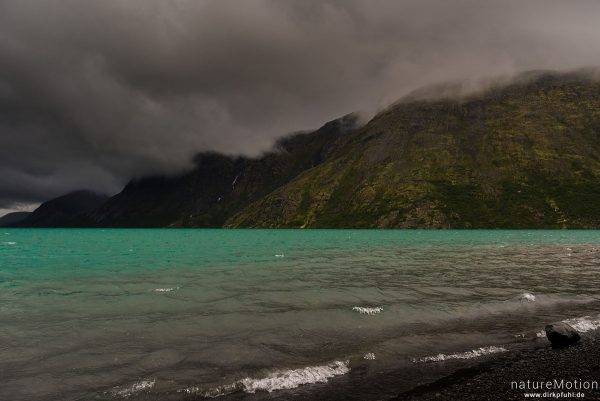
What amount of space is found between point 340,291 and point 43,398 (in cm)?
2204

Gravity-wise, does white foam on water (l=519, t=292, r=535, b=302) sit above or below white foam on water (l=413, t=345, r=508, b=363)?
below

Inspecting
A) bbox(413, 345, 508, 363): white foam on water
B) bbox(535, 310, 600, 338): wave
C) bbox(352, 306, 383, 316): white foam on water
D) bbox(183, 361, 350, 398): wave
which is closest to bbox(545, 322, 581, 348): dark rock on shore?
bbox(535, 310, 600, 338): wave

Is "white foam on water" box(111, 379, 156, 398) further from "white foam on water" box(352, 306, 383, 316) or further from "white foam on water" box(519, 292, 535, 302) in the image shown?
"white foam on water" box(519, 292, 535, 302)

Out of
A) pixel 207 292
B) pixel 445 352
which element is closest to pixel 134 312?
pixel 207 292

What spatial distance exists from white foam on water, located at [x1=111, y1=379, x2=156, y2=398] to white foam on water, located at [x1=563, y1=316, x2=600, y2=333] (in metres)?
20.7

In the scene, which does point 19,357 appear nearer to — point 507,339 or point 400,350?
point 400,350

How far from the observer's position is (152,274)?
43.6m

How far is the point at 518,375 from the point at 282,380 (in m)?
8.40

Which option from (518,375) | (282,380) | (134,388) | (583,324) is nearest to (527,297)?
(583,324)

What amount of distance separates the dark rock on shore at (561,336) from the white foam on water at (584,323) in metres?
3.00

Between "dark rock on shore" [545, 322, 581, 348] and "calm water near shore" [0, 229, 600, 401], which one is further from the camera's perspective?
"dark rock on shore" [545, 322, 581, 348]

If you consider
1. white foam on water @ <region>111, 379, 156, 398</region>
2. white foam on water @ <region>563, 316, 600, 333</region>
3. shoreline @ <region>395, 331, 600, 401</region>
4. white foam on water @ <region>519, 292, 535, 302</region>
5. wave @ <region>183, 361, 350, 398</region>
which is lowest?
white foam on water @ <region>563, 316, 600, 333</region>

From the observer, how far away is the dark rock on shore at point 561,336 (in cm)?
1735

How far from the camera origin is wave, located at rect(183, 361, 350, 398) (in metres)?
13.2
